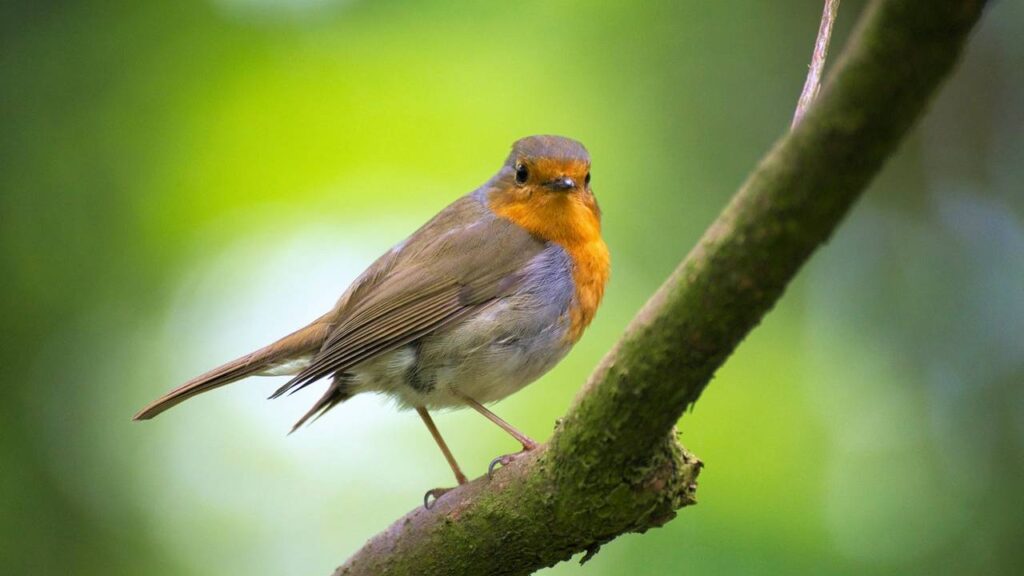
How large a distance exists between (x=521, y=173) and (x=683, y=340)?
2.38 m

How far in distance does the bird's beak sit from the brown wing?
0.22m

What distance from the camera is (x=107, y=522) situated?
483cm

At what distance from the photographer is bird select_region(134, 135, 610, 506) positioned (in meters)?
3.91

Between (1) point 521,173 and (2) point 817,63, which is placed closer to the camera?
(2) point 817,63

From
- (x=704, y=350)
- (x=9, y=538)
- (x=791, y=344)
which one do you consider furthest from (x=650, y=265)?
(x=9, y=538)

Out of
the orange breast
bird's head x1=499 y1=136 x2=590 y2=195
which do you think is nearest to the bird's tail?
the orange breast

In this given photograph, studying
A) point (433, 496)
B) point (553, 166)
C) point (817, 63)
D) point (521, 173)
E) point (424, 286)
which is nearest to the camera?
point (817, 63)

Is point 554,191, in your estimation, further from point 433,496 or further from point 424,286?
point 433,496

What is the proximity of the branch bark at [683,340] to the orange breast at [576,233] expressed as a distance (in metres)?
1.15

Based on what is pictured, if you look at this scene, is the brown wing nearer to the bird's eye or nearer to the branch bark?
the bird's eye

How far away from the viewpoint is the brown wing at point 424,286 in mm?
3910

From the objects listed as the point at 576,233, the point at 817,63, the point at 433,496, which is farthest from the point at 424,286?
the point at 817,63

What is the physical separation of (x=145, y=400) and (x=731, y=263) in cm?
398

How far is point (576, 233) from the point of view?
4.16 m
